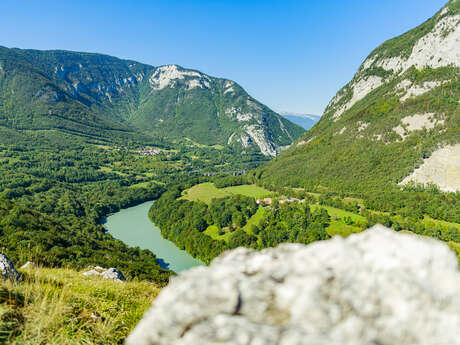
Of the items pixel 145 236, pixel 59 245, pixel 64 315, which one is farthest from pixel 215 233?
pixel 64 315

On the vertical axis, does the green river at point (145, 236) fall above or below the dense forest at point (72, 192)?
below

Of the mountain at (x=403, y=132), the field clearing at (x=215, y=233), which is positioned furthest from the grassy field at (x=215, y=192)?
the field clearing at (x=215, y=233)

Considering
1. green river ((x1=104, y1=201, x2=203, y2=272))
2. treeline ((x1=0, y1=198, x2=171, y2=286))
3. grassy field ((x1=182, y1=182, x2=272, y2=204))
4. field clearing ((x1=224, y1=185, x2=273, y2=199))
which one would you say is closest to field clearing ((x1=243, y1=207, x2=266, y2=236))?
green river ((x1=104, y1=201, x2=203, y2=272))

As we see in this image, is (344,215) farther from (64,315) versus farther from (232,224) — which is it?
(64,315)

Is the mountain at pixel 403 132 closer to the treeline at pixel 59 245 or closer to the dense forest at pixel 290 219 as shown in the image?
the dense forest at pixel 290 219

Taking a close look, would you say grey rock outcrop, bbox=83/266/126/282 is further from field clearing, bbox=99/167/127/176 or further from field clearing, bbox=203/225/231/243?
field clearing, bbox=99/167/127/176

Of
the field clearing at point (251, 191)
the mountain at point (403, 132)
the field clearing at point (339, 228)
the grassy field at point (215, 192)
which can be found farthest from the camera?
the field clearing at point (251, 191)
